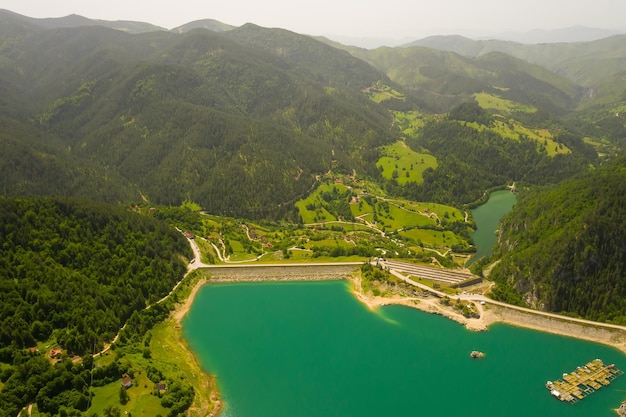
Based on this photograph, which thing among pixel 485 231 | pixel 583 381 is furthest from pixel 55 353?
pixel 485 231

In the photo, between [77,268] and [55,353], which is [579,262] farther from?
[77,268]

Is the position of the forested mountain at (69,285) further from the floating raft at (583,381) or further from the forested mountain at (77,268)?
the floating raft at (583,381)

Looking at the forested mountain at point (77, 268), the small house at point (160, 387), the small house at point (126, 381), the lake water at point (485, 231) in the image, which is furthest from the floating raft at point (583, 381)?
the forested mountain at point (77, 268)

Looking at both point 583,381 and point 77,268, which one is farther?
point 77,268

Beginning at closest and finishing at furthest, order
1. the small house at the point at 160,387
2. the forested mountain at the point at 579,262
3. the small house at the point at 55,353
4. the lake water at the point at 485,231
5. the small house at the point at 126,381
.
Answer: the small house at the point at 126,381
the small house at the point at 160,387
the small house at the point at 55,353
the forested mountain at the point at 579,262
the lake water at the point at 485,231

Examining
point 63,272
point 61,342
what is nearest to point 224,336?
point 61,342

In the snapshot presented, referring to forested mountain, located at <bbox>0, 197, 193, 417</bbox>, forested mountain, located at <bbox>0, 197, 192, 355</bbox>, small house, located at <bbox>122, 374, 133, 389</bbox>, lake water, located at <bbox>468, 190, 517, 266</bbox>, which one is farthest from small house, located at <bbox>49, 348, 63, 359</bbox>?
lake water, located at <bbox>468, 190, 517, 266</bbox>

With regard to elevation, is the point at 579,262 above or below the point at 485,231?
above
